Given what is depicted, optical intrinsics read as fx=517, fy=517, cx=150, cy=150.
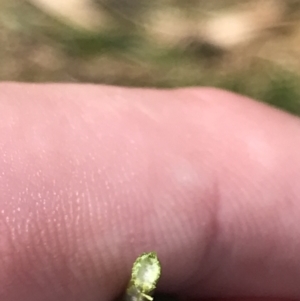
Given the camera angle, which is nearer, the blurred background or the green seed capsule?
the green seed capsule

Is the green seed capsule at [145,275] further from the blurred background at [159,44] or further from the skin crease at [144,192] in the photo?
the blurred background at [159,44]

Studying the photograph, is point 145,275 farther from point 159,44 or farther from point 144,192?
point 159,44

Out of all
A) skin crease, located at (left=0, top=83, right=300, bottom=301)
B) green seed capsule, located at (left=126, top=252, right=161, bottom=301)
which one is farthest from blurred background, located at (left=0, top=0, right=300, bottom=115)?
green seed capsule, located at (left=126, top=252, right=161, bottom=301)

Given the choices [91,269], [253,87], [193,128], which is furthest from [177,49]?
[91,269]

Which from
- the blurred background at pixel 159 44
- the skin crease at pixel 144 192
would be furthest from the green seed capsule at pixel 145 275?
the blurred background at pixel 159 44

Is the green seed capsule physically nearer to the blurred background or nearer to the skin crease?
the skin crease

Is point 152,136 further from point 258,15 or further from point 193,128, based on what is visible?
point 258,15
